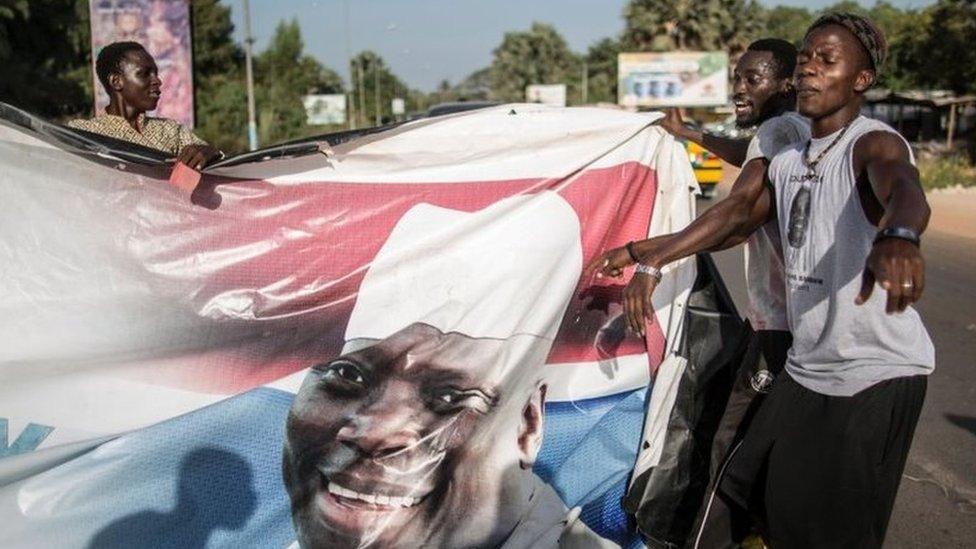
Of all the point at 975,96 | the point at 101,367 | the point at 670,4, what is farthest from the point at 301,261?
the point at 670,4

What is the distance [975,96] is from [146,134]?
3389 cm

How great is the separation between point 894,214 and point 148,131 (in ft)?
10.3

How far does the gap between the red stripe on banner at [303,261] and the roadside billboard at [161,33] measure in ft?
49.7

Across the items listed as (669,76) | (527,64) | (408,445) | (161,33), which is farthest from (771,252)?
(527,64)

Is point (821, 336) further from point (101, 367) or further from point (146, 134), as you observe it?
point (146, 134)

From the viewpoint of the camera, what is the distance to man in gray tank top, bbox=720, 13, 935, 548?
2.53m

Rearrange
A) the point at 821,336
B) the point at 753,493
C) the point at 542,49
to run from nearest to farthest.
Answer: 1. the point at 821,336
2. the point at 753,493
3. the point at 542,49

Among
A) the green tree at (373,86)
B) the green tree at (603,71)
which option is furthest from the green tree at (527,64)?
the green tree at (373,86)

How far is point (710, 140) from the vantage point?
13.0ft

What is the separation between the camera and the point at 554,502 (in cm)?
335

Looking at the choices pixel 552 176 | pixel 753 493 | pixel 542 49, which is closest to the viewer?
pixel 753 493

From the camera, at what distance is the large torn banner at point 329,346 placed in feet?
10.2

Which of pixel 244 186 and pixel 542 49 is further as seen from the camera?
pixel 542 49

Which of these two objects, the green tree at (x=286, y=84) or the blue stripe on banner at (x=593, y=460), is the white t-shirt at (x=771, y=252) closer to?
the blue stripe on banner at (x=593, y=460)
